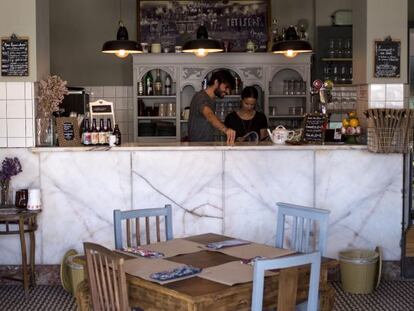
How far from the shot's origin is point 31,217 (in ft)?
18.3

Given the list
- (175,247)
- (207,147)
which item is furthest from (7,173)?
(175,247)

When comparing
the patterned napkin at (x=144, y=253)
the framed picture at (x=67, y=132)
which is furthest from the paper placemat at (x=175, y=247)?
the framed picture at (x=67, y=132)

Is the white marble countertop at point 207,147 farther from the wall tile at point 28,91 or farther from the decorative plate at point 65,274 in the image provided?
the decorative plate at point 65,274

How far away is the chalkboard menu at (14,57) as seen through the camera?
575 centimetres

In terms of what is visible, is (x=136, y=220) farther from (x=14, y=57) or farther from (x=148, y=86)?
(x=148, y=86)

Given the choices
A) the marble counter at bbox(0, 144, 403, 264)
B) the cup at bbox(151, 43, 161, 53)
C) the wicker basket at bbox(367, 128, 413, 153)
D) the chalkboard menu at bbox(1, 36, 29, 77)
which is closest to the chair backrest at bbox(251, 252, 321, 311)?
the marble counter at bbox(0, 144, 403, 264)

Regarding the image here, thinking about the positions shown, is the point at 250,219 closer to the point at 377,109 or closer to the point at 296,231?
the point at 377,109

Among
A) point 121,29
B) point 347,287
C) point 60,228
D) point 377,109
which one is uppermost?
point 121,29

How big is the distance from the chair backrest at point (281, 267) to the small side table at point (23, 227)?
9.97ft

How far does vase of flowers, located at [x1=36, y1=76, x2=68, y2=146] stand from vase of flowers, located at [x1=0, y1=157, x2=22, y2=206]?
0.28m

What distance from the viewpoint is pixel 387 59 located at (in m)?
5.97

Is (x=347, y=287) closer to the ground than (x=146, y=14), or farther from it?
closer to the ground

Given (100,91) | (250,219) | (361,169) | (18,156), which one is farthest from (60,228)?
(100,91)

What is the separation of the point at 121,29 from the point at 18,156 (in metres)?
1.82
